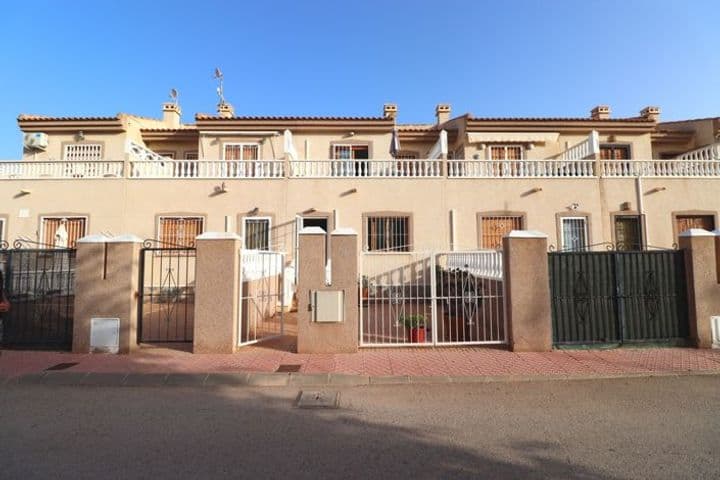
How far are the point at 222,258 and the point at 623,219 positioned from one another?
14820 mm

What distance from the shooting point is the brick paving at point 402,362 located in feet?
19.0

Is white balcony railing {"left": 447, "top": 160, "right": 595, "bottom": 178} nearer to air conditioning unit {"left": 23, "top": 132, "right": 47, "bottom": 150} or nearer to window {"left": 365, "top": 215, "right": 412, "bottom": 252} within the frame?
window {"left": 365, "top": 215, "right": 412, "bottom": 252}

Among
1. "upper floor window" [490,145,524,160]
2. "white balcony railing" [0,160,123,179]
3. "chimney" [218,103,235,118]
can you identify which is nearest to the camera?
"white balcony railing" [0,160,123,179]

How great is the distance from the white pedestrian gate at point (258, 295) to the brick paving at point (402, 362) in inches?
23.7

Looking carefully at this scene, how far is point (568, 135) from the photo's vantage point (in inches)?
675

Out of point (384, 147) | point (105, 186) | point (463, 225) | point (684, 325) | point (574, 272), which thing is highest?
point (384, 147)

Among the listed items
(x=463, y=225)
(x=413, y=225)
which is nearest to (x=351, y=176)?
(x=413, y=225)

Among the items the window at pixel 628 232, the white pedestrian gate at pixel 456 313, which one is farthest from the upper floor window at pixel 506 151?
the white pedestrian gate at pixel 456 313

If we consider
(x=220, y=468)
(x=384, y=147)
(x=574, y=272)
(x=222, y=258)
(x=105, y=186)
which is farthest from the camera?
(x=384, y=147)

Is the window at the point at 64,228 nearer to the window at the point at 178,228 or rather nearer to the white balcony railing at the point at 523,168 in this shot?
the window at the point at 178,228

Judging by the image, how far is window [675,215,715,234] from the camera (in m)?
14.5

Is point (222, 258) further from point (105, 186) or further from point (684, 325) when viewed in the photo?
point (105, 186)

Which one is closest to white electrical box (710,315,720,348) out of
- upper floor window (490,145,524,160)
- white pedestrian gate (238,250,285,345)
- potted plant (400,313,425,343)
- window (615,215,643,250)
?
potted plant (400,313,425,343)

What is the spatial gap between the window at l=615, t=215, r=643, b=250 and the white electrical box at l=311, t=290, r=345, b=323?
12.9m
